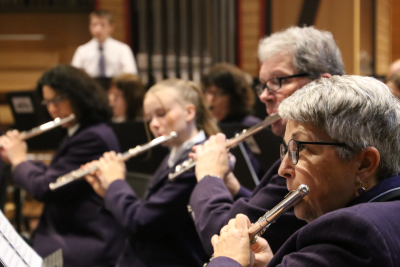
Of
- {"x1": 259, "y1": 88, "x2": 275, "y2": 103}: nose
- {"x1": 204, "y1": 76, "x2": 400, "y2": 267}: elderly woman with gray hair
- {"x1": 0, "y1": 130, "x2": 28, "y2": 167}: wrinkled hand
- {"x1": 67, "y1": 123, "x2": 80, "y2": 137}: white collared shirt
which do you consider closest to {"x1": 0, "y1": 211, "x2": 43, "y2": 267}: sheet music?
{"x1": 204, "y1": 76, "x2": 400, "y2": 267}: elderly woman with gray hair

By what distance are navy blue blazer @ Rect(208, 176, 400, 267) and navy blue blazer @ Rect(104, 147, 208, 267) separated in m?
1.00

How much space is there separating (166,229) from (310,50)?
0.86 m

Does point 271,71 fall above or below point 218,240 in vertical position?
above

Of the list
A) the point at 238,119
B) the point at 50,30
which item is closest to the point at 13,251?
the point at 238,119

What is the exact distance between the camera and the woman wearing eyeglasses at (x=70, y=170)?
2420mm

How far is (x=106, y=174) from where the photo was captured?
2230mm

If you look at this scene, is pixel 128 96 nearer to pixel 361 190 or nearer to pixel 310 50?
pixel 310 50

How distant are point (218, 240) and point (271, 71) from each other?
0.74 m

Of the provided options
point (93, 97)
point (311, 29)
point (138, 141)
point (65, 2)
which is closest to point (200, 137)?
point (311, 29)

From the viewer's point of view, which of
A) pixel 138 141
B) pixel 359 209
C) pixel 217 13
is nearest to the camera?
pixel 359 209

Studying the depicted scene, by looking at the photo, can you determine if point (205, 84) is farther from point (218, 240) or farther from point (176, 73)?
point (176, 73)

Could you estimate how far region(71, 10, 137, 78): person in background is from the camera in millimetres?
5609

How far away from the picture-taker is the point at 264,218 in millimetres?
1139

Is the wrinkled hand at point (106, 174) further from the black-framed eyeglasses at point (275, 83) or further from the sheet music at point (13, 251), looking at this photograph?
the black-framed eyeglasses at point (275, 83)
